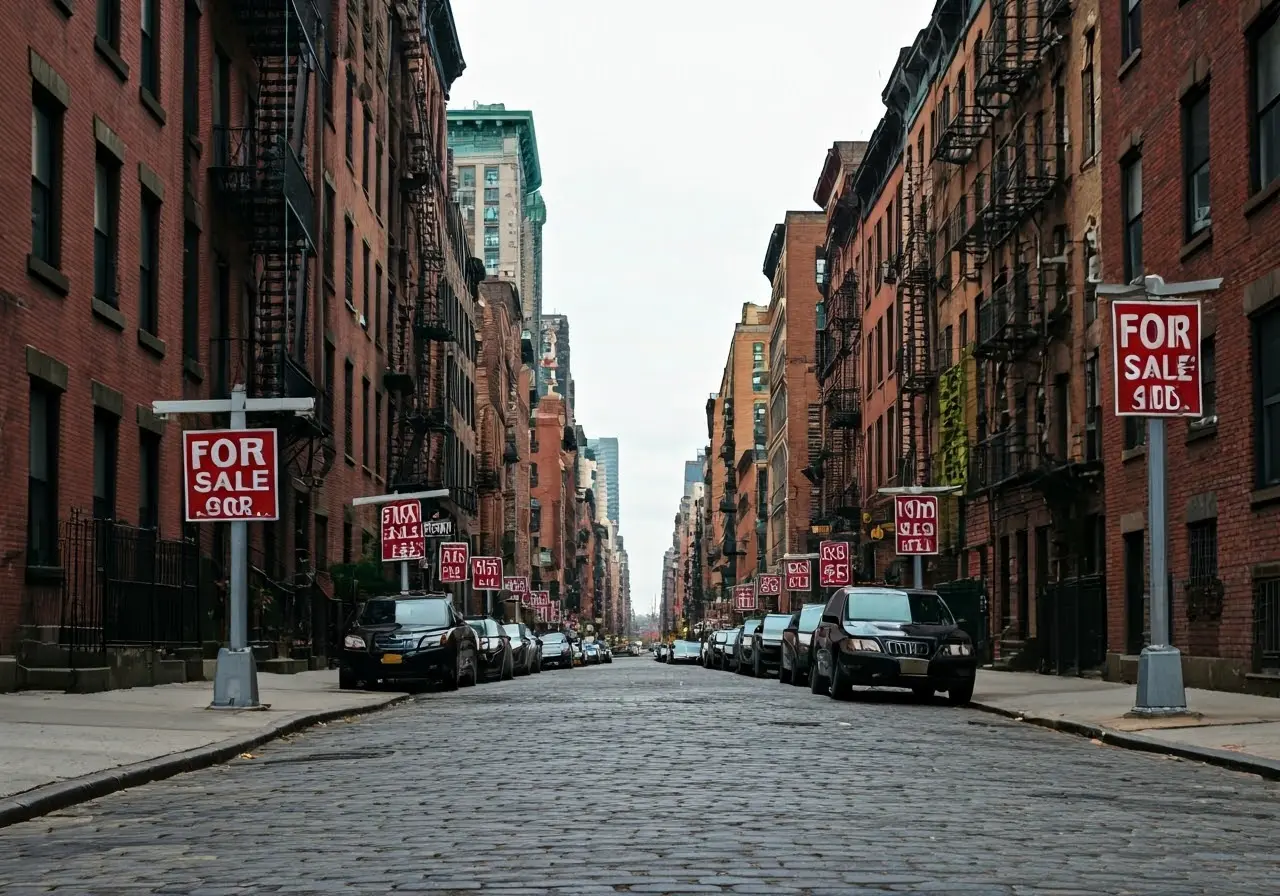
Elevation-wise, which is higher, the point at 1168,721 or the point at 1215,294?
the point at 1215,294

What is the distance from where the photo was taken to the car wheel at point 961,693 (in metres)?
24.6

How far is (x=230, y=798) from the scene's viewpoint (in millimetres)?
11781

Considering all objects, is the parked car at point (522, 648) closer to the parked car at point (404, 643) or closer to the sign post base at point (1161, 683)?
the parked car at point (404, 643)

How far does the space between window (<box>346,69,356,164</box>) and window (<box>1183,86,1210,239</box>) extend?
81.2ft

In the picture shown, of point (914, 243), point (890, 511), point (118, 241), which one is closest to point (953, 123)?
point (914, 243)

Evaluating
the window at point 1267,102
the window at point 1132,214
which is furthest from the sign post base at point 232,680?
the window at point 1132,214

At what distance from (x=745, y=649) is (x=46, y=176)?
27.5 m

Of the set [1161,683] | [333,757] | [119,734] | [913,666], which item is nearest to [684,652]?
[913,666]

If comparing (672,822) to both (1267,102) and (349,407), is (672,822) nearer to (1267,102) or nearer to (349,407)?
(1267,102)

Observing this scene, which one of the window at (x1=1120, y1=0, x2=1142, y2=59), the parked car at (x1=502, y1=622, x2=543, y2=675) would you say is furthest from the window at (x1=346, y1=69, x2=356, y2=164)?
the window at (x1=1120, y1=0, x2=1142, y2=59)

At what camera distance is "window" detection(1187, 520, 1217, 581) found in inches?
985

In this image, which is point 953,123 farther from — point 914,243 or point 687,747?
point 687,747

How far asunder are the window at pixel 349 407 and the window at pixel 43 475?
21532mm

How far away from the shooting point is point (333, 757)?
1509 cm
